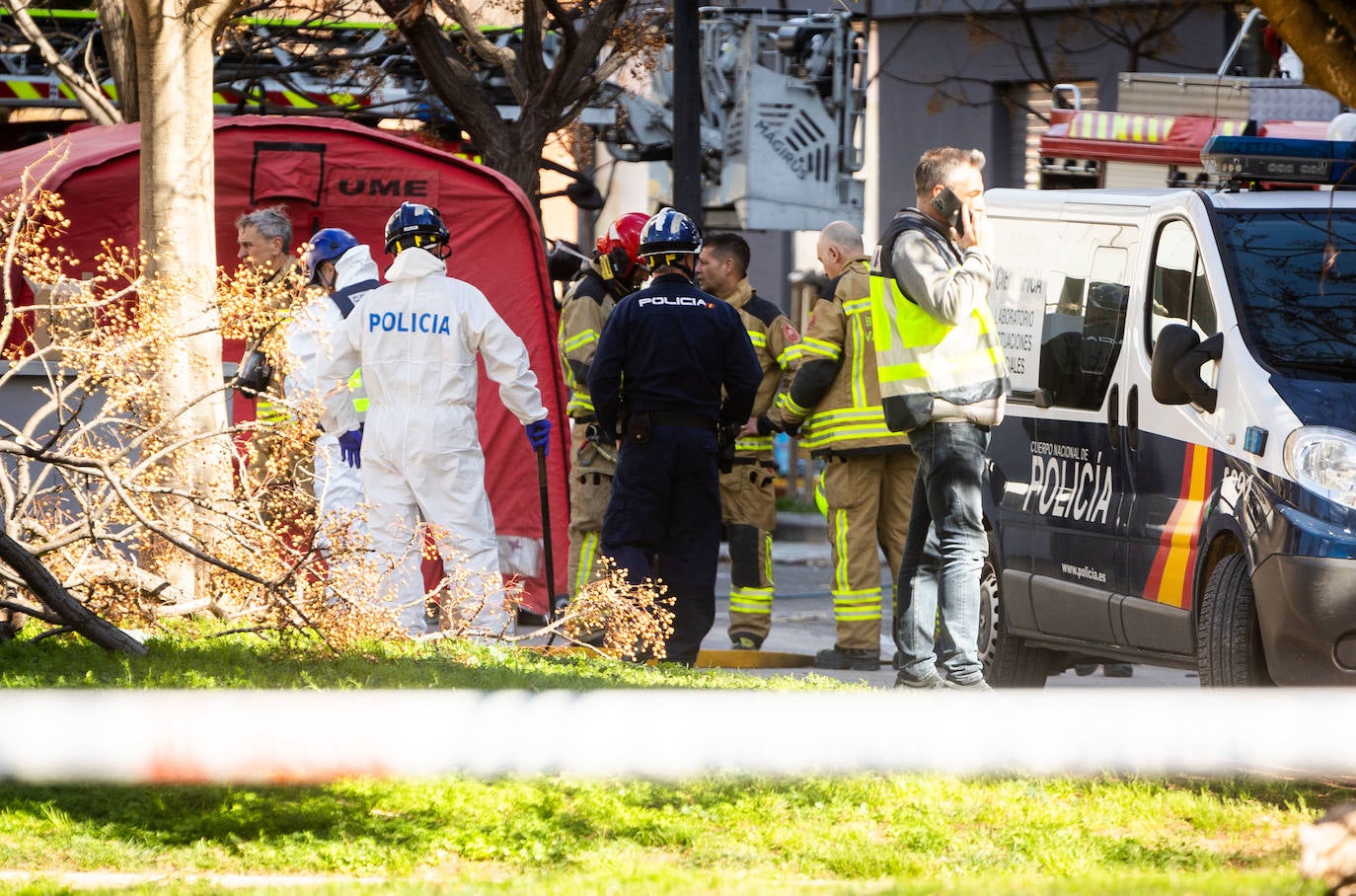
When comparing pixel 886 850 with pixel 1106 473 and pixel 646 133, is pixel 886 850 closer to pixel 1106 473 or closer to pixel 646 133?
pixel 1106 473

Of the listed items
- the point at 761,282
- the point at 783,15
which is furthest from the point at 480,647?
the point at 761,282

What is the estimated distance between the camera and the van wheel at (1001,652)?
8.24 meters

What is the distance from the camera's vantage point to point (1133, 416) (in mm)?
7324

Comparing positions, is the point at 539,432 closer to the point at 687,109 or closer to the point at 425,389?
the point at 425,389

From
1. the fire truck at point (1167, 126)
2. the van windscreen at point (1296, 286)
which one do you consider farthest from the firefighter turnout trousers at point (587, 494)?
the van windscreen at point (1296, 286)

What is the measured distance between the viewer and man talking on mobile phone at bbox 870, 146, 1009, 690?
705 cm

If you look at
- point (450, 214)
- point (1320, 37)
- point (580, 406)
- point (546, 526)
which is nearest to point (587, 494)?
point (546, 526)

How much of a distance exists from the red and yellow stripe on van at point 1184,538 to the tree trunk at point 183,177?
12.3 ft

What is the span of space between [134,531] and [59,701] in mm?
4864

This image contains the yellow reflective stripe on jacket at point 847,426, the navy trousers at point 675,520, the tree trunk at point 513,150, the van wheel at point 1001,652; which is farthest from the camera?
the tree trunk at point 513,150

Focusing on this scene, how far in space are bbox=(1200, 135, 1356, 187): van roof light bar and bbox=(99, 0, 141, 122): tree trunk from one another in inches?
263

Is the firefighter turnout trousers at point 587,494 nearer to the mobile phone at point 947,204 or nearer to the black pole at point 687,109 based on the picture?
the black pole at point 687,109

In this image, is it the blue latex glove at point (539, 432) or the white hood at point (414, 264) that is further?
the blue latex glove at point (539, 432)

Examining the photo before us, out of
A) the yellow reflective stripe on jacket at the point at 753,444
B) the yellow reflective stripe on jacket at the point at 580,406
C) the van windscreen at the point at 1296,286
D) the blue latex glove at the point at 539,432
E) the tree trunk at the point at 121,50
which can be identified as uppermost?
the tree trunk at the point at 121,50
